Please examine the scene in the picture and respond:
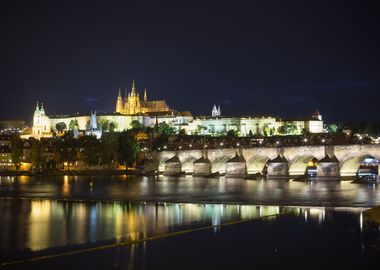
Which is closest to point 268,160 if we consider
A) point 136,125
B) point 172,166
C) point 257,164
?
point 257,164

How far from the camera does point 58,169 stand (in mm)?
83062

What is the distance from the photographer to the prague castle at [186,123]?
141 meters

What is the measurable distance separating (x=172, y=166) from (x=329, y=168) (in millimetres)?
24260

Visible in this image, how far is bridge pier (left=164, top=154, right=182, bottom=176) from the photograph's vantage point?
6978 centimetres

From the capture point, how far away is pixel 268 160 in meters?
60.8

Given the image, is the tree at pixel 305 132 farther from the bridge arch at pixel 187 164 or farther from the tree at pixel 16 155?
the tree at pixel 16 155

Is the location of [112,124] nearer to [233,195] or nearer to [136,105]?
[136,105]

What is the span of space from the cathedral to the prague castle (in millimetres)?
1013

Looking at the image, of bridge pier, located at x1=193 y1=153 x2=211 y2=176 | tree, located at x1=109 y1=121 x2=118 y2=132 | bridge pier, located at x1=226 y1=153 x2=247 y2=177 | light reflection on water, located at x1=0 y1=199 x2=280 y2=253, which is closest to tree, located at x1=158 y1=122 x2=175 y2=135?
tree, located at x1=109 y1=121 x2=118 y2=132

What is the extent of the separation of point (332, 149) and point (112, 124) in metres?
98.3

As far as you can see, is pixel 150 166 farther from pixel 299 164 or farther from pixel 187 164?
pixel 299 164

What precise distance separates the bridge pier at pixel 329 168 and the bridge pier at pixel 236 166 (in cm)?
1048

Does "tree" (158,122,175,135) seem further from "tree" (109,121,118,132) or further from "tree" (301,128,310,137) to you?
"tree" (301,128,310,137)

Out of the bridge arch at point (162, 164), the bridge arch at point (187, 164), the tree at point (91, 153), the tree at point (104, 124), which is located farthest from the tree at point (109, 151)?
the tree at point (104, 124)
